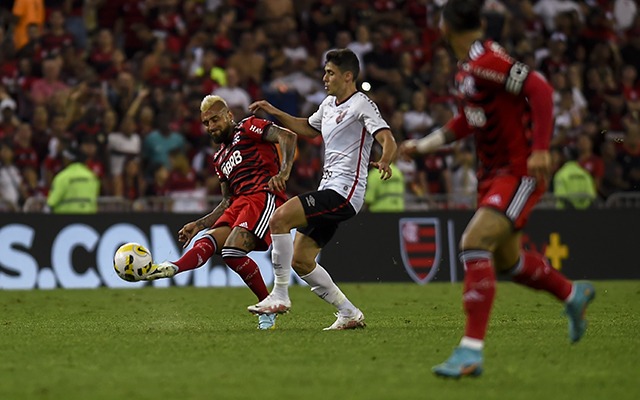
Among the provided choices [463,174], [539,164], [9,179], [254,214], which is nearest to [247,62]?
[463,174]

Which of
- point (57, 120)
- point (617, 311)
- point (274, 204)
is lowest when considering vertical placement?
point (617, 311)

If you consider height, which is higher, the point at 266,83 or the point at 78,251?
the point at 266,83

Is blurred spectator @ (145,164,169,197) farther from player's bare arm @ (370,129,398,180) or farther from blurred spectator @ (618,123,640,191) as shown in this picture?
player's bare arm @ (370,129,398,180)

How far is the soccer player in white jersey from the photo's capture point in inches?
404

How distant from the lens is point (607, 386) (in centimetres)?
680

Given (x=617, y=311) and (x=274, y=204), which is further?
(x=617, y=311)

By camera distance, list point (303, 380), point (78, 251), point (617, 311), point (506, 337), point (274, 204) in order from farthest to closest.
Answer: point (78, 251) → point (617, 311) → point (274, 204) → point (506, 337) → point (303, 380)

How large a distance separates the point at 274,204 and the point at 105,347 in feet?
9.50


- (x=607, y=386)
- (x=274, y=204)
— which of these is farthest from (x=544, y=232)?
(x=607, y=386)

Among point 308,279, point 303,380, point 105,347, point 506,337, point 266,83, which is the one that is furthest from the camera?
point 266,83

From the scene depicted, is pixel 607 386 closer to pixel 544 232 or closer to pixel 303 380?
pixel 303 380

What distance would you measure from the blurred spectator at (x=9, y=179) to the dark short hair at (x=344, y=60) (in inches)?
368

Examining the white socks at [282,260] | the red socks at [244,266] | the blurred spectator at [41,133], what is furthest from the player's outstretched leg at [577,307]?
the blurred spectator at [41,133]

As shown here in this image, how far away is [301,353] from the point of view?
8539 mm
